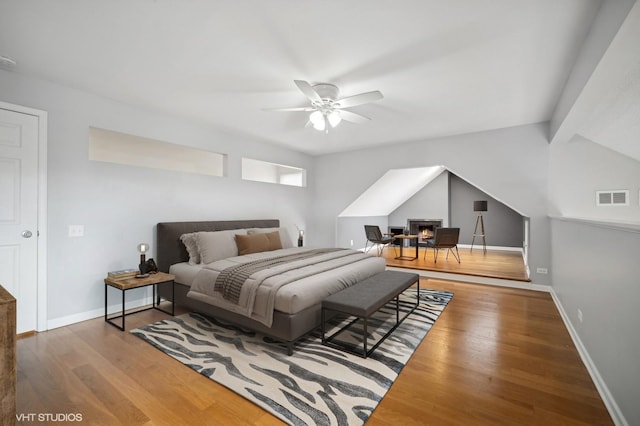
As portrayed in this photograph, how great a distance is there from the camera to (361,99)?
2.78 metres

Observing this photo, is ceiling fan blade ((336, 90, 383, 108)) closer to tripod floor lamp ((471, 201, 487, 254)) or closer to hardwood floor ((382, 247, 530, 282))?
hardwood floor ((382, 247, 530, 282))

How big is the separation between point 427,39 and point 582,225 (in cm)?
208

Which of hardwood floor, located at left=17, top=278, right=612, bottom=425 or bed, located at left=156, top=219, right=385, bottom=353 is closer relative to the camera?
hardwood floor, located at left=17, top=278, right=612, bottom=425

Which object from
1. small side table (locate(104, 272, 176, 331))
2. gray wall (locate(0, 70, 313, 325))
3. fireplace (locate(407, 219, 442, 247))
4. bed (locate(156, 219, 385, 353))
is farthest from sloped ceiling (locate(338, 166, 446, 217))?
small side table (locate(104, 272, 176, 331))

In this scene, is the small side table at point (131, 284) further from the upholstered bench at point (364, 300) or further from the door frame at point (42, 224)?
the upholstered bench at point (364, 300)

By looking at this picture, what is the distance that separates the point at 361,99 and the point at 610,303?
2.41m

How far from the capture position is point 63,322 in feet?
9.78

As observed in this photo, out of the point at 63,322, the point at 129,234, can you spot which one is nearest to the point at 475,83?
the point at 129,234

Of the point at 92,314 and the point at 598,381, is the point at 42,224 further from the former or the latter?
the point at 598,381

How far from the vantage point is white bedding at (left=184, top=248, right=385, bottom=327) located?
7.89ft

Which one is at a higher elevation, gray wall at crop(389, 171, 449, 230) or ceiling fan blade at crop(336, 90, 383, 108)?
ceiling fan blade at crop(336, 90, 383, 108)

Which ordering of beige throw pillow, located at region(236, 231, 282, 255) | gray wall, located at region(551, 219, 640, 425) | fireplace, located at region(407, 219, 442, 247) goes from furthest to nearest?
fireplace, located at region(407, 219, 442, 247) → beige throw pillow, located at region(236, 231, 282, 255) → gray wall, located at region(551, 219, 640, 425)

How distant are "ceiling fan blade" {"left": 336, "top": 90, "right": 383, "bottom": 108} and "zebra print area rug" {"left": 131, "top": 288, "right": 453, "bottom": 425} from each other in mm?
2259

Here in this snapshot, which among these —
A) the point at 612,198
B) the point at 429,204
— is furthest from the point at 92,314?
the point at 429,204
